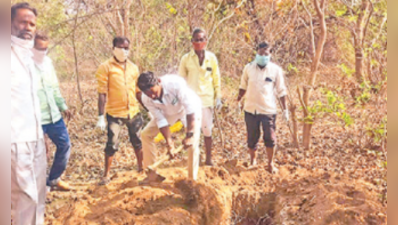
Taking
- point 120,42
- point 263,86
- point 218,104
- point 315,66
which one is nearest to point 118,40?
point 120,42

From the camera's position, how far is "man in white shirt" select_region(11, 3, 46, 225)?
3.00 meters

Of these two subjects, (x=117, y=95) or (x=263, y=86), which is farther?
(x=263, y=86)

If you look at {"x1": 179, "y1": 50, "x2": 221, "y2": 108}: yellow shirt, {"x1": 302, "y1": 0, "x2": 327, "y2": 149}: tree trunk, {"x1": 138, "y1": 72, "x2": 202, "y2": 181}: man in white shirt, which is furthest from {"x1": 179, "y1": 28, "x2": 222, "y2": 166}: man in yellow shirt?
{"x1": 302, "y1": 0, "x2": 327, "y2": 149}: tree trunk

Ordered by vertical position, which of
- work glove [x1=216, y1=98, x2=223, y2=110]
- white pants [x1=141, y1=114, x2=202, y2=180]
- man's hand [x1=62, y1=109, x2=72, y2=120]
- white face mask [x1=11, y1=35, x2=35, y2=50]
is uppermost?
white face mask [x1=11, y1=35, x2=35, y2=50]

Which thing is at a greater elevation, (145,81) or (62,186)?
(145,81)

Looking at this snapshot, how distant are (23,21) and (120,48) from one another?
99 cm

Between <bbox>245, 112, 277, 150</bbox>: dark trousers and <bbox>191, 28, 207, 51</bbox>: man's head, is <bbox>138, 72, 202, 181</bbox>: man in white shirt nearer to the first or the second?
<bbox>191, 28, 207, 51</bbox>: man's head

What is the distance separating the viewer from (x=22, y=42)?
3061 millimetres

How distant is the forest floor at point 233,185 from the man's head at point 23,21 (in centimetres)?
82

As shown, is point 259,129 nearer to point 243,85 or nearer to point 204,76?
point 243,85

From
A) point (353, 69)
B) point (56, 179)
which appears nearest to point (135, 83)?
point (56, 179)

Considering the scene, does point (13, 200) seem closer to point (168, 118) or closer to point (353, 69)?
point (168, 118)

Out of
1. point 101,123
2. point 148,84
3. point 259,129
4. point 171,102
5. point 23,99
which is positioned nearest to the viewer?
point 23,99

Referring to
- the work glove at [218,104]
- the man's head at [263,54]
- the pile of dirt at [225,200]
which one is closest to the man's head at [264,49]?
the man's head at [263,54]
